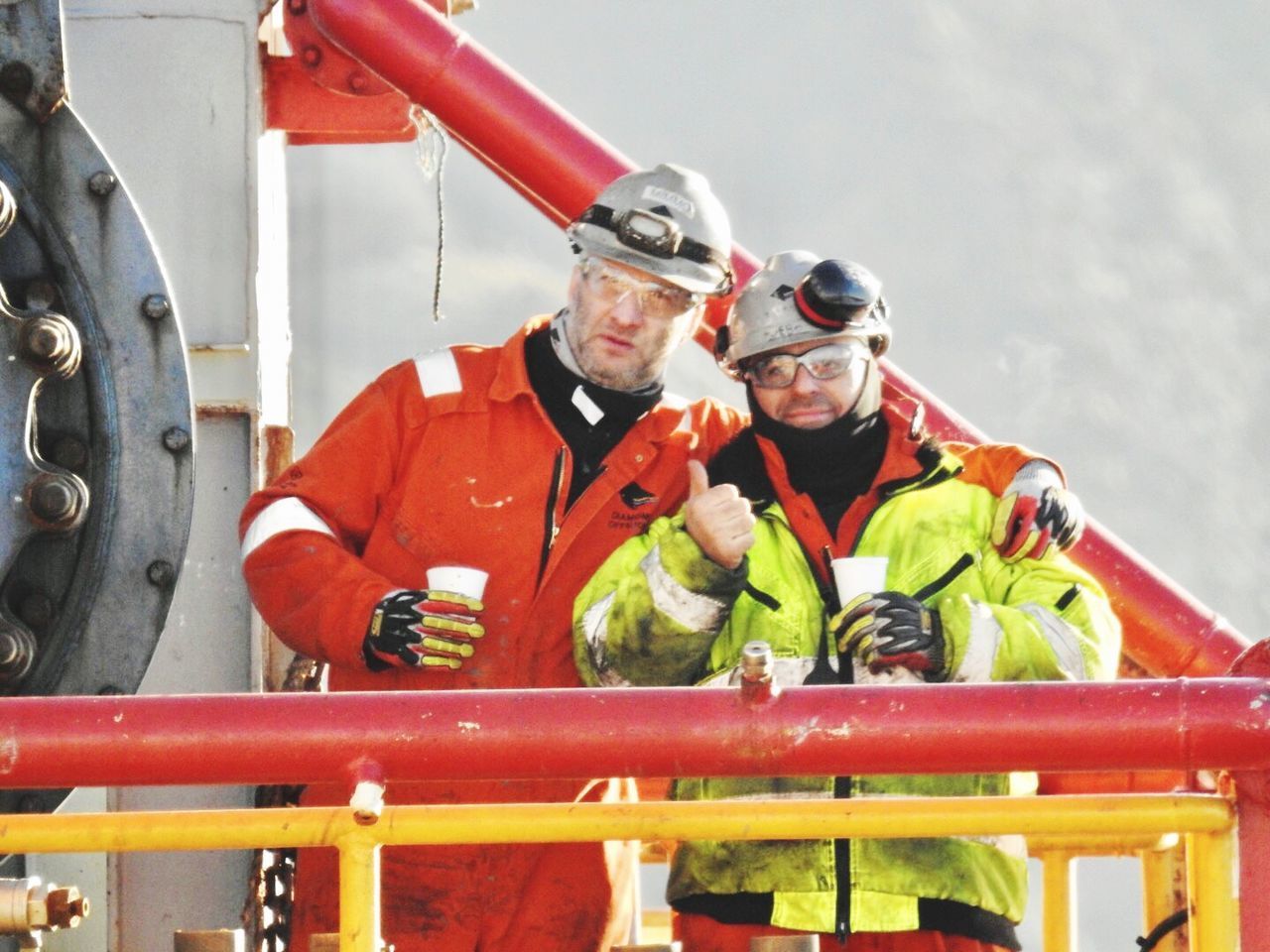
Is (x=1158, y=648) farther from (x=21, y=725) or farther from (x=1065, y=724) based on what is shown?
(x=21, y=725)

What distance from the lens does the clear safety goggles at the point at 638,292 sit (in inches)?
140

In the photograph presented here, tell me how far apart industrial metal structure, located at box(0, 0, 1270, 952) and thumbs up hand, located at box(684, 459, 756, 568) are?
586 mm

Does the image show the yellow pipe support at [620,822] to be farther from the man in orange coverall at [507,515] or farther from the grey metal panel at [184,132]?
the grey metal panel at [184,132]

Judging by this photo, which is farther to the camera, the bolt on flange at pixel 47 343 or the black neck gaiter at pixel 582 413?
the black neck gaiter at pixel 582 413

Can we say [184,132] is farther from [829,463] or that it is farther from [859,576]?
[859,576]

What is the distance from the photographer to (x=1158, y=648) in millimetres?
3982

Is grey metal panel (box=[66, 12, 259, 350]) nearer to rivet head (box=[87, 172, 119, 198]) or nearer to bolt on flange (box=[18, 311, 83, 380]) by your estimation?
rivet head (box=[87, 172, 119, 198])

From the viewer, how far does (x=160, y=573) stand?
9.98 ft

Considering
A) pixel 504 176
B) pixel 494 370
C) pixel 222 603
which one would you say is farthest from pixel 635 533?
pixel 504 176

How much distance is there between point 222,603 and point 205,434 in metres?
0.34

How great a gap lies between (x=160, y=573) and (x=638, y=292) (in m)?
1.00

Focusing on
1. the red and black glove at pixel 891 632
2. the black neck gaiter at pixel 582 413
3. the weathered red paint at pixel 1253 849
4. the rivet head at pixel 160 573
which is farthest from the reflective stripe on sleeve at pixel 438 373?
the weathered red paint at pixel 1253 849

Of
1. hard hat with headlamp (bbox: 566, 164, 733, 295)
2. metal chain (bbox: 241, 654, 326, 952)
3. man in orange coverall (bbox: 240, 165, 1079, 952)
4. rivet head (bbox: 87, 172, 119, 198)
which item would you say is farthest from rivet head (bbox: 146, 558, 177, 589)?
hard hat with headlamp (bbox: 566, 164, 733, 295)

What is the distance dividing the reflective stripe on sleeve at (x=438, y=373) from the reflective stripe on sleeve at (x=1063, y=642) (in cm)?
110
